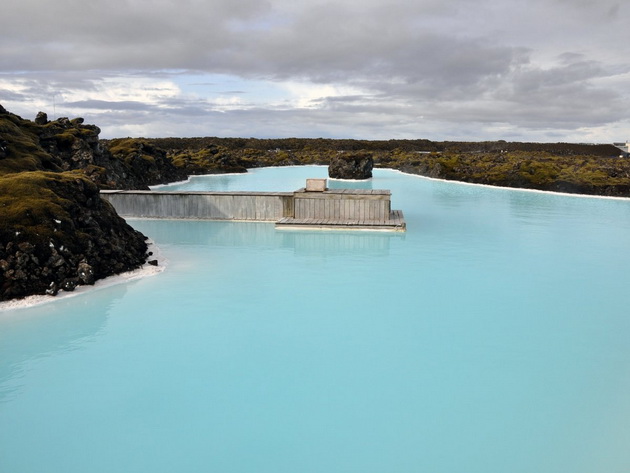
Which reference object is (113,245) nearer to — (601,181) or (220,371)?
(220,371)

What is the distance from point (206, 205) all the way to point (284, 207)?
5.08 meters

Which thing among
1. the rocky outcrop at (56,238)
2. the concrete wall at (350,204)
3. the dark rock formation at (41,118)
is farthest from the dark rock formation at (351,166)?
the rocky outcrop at (56,238)

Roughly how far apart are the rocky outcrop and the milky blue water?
149 centimetres

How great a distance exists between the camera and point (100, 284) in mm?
18547

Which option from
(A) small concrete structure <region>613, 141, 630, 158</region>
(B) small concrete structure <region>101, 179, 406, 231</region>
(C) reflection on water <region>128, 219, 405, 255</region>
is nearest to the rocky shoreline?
(C) reflection on water <region>128, 219, 405, 255</region>

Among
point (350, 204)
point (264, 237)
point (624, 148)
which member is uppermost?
point (624, 148)

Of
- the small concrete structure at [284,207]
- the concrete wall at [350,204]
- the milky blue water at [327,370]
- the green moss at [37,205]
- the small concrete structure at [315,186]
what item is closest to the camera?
the milky blue water at [327,370]

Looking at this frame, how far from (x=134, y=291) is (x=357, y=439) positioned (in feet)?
36.9

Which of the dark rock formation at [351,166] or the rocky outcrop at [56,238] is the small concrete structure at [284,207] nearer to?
the rocky outcrop at [56,238]

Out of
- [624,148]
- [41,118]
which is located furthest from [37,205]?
[624,148]

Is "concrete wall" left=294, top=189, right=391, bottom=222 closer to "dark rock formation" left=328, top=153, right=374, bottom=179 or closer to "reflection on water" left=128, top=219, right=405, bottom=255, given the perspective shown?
"reflection on water" left=128, top=219, right=405, bottom=255

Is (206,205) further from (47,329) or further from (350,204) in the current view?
(47,329)

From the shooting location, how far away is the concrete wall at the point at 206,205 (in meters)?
31.9

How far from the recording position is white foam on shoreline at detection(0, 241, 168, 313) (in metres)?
16.0
